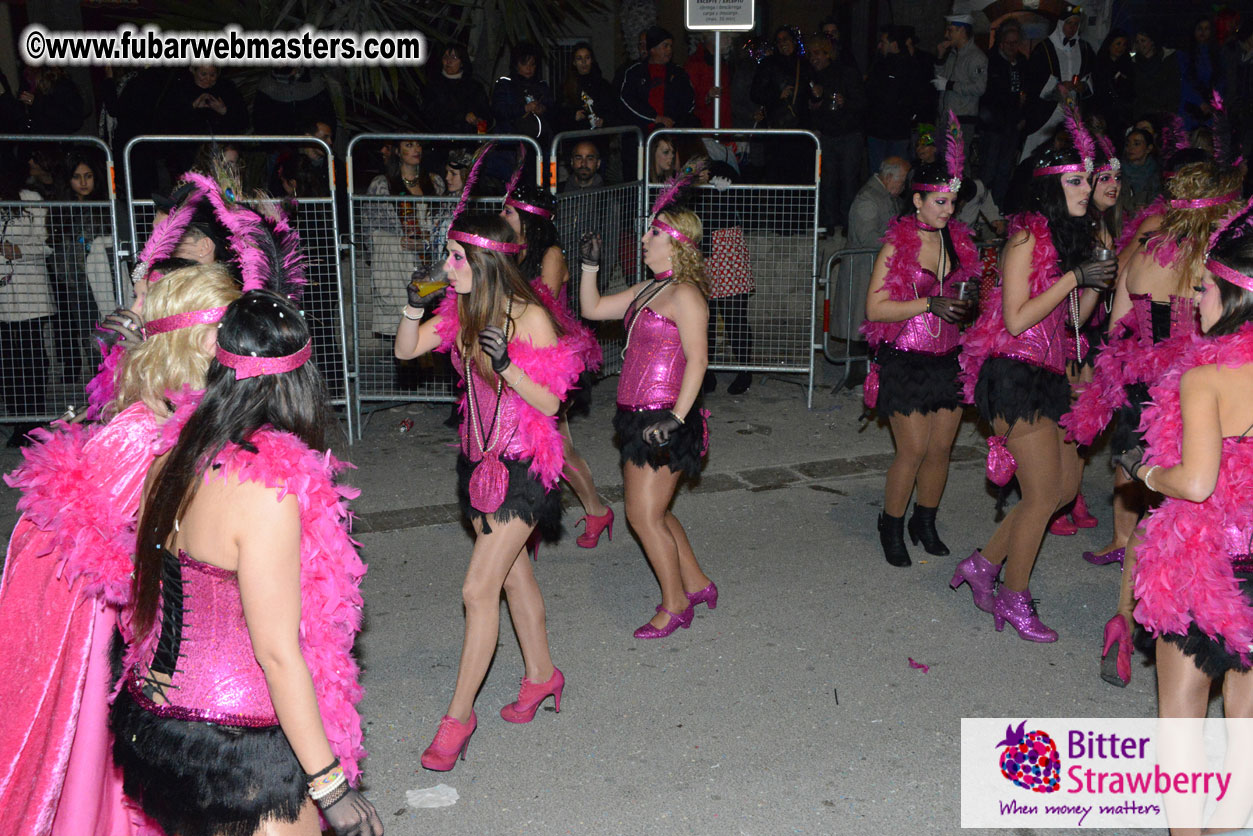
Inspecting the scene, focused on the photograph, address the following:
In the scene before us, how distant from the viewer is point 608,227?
868 cm

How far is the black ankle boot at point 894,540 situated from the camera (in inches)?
235

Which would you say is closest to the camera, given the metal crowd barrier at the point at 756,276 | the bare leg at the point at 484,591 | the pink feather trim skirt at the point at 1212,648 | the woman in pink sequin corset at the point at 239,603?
the woman in pink sequin corset at the point at 239,603

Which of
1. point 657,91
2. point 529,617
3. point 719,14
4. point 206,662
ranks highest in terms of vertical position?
point 719,14

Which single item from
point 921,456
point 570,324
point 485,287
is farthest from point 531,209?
point 921,456

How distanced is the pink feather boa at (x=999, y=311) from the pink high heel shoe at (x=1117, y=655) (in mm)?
1239

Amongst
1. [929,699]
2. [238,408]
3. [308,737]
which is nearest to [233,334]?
[238,408]

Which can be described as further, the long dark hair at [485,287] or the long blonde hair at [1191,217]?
the long blonde hair at [1191,217]

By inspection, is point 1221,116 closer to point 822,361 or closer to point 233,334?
point 822,361

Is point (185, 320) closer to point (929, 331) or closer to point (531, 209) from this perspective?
point (531, 209)

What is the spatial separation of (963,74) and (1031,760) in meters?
9.47

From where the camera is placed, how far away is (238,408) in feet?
8.50

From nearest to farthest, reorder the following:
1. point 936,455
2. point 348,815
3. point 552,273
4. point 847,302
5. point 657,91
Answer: point 348,815 < point 936,455 < point 552,273 < point 847,302 < point 657,91

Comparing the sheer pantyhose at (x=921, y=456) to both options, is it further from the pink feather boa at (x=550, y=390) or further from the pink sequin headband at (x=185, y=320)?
the pink sequin headband at (x=185, y=320)

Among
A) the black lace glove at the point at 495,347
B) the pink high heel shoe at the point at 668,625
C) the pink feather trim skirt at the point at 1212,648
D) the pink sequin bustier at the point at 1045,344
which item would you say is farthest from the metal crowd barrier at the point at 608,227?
the pink feather trim skirt at the point at 1212,648
